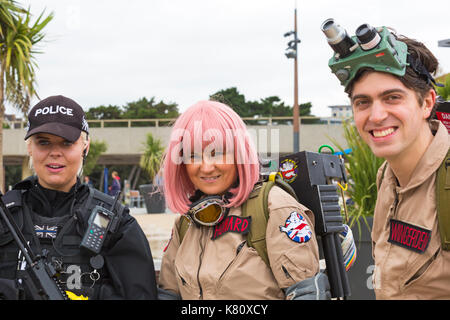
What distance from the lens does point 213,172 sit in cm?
224

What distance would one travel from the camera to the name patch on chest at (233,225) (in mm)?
2117

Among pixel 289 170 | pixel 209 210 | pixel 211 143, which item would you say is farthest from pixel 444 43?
pixel 209 210

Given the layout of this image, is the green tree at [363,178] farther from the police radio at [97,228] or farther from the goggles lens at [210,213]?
the police radio at [97,228]

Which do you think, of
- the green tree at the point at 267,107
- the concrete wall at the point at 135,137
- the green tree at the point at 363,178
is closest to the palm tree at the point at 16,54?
the green tree at the point at 363,178

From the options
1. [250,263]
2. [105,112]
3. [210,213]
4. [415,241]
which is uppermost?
[105,112]

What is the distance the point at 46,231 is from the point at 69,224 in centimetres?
12

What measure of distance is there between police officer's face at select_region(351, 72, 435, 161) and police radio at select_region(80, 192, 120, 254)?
4.11 ft

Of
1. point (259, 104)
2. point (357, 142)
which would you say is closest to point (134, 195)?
point (357, 142)

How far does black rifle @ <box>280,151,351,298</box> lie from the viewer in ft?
7.62

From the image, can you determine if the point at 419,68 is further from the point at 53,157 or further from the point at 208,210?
the point at 53,157

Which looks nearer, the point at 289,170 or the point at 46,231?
the point at 46,231

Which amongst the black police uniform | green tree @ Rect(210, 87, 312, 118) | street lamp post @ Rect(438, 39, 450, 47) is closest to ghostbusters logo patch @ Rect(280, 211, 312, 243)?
the black police uniform

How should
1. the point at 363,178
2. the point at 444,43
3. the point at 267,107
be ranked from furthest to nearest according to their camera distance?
1. the point at 267,107
2. the point at 363,178
3. the point at 444,43

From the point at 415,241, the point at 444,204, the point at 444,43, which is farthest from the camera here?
the point at 444,43
